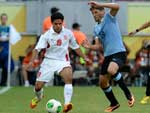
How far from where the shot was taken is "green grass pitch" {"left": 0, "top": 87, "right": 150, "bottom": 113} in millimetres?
13727

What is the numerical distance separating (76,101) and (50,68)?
9.78 feet

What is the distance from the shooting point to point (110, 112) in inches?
522

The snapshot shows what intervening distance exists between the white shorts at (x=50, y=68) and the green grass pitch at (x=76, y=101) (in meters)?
0.69

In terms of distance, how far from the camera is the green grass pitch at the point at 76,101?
13727mm

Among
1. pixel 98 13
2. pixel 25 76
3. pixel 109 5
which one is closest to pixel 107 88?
pixel 98 13

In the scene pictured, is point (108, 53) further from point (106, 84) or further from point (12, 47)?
point (12, 47)

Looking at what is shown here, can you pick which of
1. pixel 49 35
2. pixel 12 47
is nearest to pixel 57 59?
pixel 49 35

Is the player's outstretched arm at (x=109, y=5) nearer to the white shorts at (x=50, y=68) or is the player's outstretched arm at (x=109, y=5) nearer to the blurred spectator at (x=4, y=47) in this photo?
the white shorts at (x=50, y=68)

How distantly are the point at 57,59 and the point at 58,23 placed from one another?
0.78 meters

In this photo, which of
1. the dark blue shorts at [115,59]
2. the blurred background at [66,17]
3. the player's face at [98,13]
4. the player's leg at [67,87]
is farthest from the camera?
the blurred background at [66,17]

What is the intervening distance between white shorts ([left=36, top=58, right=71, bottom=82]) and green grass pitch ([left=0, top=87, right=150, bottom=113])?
691mm

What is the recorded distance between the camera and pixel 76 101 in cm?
1634

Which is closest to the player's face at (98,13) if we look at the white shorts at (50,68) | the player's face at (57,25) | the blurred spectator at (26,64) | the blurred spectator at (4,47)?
the player's face at (57,25)

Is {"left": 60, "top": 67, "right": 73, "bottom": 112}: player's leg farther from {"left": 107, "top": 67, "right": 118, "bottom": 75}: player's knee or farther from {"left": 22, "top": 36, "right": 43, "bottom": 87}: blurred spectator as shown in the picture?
{"left": 22, "top": 36, "right": 43, "bottom": 87}: blurred spectator
